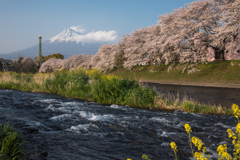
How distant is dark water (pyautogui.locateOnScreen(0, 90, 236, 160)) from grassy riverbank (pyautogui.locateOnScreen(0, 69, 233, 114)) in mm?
995

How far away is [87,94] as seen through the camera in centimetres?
1387

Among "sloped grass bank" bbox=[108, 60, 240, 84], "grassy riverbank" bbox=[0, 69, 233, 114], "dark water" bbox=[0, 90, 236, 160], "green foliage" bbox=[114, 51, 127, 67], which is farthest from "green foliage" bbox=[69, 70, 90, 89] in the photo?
"green foliage" bbox=[114, 51, 127, 67]

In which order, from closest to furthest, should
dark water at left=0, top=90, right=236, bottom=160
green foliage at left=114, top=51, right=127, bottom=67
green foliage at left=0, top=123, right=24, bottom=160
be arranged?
1. green foliage at left=0, top=123, right=24, bottom=160
2. dark water at left=0, top=90, right=236, bottom=160
3. green foliage at left=114, top=51, right=127, bottom=67

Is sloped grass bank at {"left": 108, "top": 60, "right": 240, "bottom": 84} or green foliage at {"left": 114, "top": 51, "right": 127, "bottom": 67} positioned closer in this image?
sloped grass bank at {"left": 108, "top": 60, "right": 240, "bottom": 84}

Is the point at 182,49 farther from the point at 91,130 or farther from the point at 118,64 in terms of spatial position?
the point at 91,130

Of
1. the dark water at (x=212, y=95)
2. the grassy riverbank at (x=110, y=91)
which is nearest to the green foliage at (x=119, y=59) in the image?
the dark water at (x=212, y=95)

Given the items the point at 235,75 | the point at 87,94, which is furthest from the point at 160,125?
the point at 235,75

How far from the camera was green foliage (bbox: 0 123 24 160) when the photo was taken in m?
4.07

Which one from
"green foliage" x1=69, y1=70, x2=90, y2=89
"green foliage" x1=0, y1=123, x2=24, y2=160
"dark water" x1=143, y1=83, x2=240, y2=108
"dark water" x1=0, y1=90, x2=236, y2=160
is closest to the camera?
"green foliage" x1=0, y1=123, x2=24, y2=160

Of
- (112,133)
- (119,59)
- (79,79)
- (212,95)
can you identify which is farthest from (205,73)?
(112,133)

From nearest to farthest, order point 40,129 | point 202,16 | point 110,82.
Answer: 1. point 40,129
2. point 110,82
3. point 202,16

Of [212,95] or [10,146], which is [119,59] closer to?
[212,95]

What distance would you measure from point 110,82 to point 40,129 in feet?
22.0

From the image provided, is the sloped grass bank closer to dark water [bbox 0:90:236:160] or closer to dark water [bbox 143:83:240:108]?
dark water [bbox 143:83:240:108]
